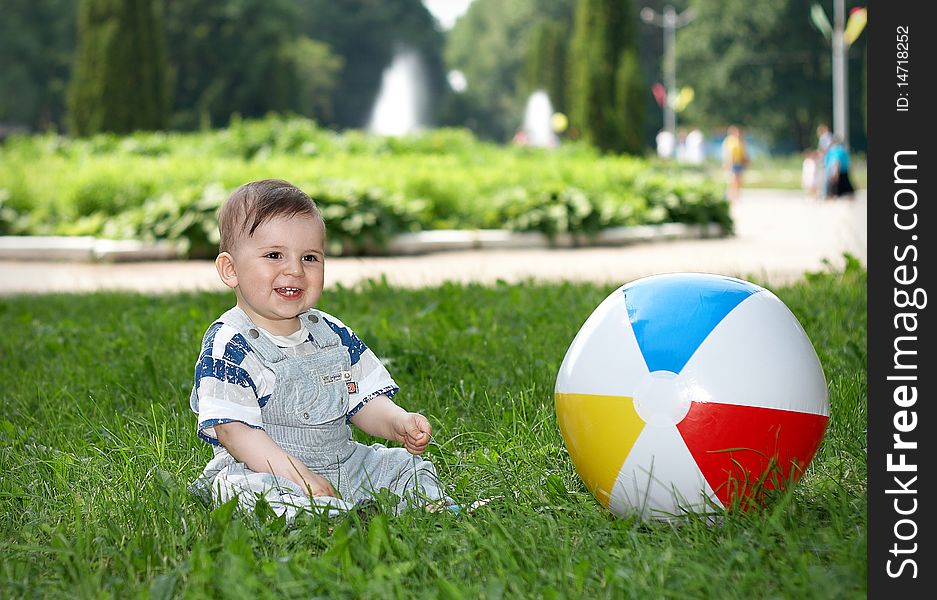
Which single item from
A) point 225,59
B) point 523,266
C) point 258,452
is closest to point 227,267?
point 258,452

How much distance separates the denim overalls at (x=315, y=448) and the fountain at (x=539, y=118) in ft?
166

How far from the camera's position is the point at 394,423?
12.4 feet

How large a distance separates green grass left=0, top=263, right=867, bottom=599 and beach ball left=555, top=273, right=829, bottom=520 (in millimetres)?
105

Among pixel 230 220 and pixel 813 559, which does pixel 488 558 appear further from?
pixel 230 220

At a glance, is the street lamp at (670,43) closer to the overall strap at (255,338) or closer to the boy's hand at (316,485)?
the overall strap at (255,338)

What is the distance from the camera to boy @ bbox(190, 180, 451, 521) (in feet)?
11.4

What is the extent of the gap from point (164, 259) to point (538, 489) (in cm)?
1033

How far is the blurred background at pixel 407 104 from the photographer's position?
598 inches

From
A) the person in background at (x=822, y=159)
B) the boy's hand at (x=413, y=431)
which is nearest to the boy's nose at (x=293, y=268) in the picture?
the boy's hand at (x=413, y=431)

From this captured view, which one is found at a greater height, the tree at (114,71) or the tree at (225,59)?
the tree at (225,59)

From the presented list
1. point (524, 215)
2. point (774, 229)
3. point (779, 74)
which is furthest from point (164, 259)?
point (779, 74)

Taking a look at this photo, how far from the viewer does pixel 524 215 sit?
49.1 ft

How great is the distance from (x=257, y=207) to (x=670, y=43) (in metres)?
53.7

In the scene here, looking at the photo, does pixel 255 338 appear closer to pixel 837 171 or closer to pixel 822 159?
pixel 837 171
